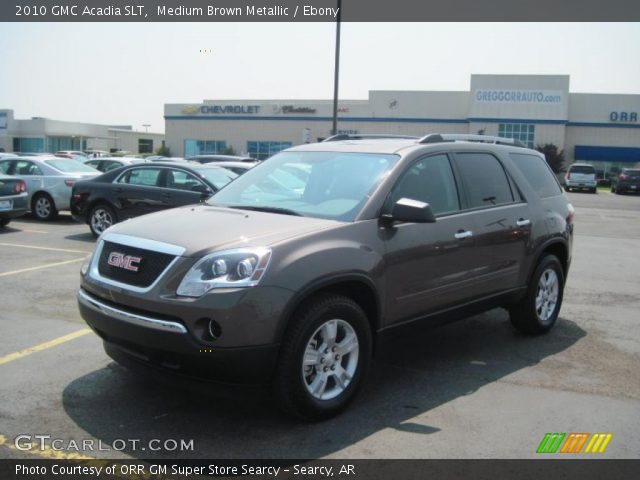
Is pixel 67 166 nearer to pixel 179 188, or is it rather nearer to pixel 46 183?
pixel 46 183

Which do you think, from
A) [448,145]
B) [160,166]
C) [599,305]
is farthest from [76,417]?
A: [160,166]

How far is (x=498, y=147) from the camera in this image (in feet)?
19.9

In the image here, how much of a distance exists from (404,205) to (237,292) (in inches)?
54.5

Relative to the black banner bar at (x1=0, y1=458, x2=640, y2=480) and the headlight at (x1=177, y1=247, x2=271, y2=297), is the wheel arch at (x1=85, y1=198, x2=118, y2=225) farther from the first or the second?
the black banner bar at (x1=0, y1=458, x2=640, y2=480)

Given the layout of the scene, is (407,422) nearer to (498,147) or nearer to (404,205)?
(404,205)

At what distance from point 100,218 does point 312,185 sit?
321 inches

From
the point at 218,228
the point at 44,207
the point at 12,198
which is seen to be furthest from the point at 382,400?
the point at 44,207

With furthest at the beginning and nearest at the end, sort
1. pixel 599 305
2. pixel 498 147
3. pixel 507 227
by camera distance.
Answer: pixel 599 305, pixel 498 147, pixel 507 227

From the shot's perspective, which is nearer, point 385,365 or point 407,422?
point 407,422

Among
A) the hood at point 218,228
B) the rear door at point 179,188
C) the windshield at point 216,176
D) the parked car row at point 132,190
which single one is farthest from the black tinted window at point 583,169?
the hood at point 218,228

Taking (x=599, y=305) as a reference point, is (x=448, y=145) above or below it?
above

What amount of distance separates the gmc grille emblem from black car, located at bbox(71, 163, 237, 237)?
681 cm

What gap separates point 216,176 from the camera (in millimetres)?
11812

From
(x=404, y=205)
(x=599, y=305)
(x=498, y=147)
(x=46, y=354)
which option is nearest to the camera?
(x=404, y=205)
